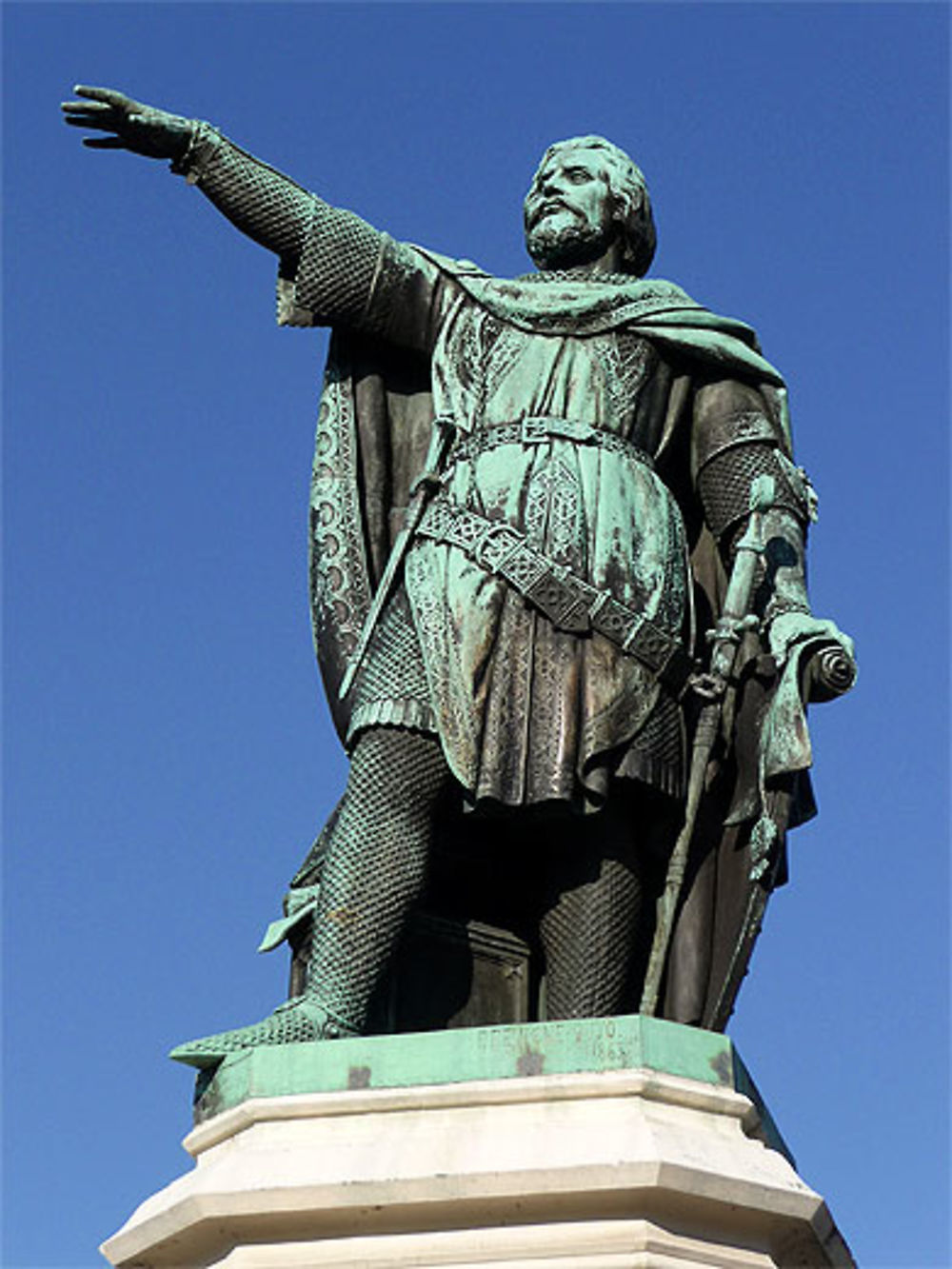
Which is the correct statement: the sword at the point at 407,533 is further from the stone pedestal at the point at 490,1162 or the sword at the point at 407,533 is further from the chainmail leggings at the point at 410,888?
the stone pedestal at the point at 490,1162

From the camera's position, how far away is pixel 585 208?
9.10 meters

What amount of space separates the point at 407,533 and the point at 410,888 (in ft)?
4.19

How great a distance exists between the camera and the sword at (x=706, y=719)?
26.1 feet

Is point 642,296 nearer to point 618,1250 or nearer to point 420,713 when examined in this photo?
point 420,713

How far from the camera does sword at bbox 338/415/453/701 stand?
8406 mm

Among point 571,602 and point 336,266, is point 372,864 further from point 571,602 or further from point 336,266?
point 336,266

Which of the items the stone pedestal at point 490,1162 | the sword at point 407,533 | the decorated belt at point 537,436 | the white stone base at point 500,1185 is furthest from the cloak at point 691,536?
the white stone base at point 500,1185

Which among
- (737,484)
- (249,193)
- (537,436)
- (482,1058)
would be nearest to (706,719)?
(737,484)

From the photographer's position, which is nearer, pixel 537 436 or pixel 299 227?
pixel 537 436

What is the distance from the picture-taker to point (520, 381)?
28.4 feet

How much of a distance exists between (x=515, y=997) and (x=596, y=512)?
1679 mm

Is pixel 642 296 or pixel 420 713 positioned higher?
pixel 642 296

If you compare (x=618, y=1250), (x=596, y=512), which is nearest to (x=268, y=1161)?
(x=618, y=1250)

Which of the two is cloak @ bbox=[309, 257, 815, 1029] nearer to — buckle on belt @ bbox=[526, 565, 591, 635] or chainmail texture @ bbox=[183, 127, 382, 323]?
chainmail texture @ bbox=[183, 127, 382, 323]
